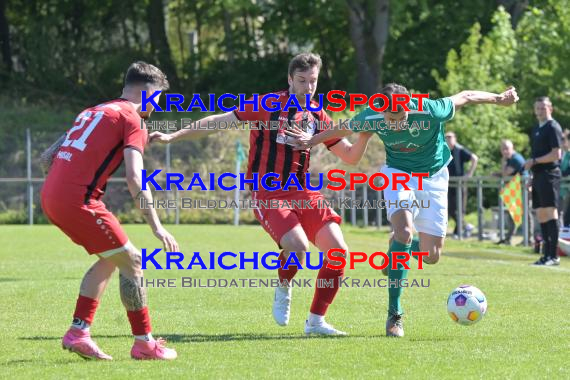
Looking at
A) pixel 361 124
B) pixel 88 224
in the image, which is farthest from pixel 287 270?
pixel 88 224

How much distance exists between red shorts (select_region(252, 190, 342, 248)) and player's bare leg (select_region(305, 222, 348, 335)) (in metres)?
0.07

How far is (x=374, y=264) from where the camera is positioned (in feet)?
49.0

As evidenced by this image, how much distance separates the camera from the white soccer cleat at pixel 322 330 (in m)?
8.30

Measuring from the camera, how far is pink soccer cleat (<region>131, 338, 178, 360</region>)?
23.2ft

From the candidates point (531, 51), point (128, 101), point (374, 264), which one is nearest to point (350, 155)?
point (128, 101)

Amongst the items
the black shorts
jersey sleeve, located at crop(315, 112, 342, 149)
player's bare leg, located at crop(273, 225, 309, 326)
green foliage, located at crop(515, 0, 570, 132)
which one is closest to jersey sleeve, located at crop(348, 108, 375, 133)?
jersey sleeve, located at crop(315, 112, 342, 149)

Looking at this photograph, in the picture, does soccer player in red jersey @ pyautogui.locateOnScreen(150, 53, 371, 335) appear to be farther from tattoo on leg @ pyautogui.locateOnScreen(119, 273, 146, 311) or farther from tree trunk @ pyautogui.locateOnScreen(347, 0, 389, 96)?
tree trunk @ pyautogui.locateOnScreen(347, 0, 389, 96)

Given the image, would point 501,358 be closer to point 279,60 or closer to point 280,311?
point 280,311

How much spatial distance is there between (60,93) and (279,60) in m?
7.65

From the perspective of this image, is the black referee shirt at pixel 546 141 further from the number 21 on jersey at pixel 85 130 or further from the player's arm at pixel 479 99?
the number 21 on jersey at pixel 85 130

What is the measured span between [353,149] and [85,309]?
8.88 ft

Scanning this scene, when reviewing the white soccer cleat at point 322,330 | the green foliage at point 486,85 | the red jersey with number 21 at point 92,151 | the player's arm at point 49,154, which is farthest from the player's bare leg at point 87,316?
the green foliage at point 486,85

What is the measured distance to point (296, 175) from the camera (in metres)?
8.73

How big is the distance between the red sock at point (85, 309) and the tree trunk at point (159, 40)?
31.7 metres
